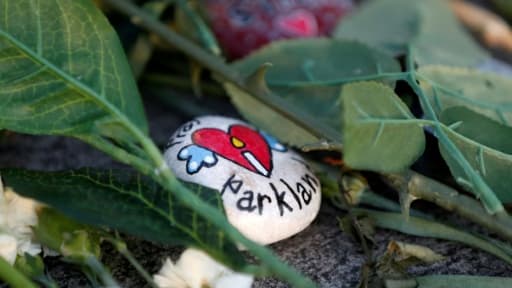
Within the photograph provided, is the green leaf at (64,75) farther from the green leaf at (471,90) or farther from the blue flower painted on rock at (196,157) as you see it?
the green leaf at (471,90)

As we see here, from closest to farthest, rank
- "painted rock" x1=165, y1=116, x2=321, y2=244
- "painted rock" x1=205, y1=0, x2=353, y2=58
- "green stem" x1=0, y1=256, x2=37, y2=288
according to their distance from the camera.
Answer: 1. "green stem" x1=0, y1=256, x2=37, y2=288
2. "painted rock" x1=165, y1=116, x2=321, y2=244
3. "painted rock" x1=205, y1=0, x2=353, y2=58

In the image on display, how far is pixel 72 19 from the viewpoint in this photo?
0.76 m

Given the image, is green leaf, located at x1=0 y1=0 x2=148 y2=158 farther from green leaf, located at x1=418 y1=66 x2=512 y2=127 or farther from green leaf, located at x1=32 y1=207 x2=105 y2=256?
green leaf, located at x1=418 y1=66 x2=512 y2=127

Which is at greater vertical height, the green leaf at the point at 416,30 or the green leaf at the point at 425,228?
the green leaf at the point at 416,30

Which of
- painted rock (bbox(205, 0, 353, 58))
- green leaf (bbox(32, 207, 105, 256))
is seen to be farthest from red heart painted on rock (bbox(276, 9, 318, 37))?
green leaf (bbox(32, 207, 105, 256))

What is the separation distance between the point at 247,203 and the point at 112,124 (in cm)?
15

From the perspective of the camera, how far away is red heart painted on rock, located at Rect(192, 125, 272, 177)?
31.4 inches

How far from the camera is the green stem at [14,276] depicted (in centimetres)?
62

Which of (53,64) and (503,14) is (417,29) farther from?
(53,64)

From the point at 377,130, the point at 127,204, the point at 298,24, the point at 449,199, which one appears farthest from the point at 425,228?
the point at 298,24

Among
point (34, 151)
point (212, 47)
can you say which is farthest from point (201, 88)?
point (34, 151)

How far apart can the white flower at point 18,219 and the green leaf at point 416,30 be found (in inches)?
22.6

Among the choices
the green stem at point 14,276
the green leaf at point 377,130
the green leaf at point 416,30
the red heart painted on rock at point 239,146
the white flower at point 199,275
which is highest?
the green leaf at point 377,130

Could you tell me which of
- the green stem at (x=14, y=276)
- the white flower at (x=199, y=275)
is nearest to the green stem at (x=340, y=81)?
the white flower at (x=199, y=275)
